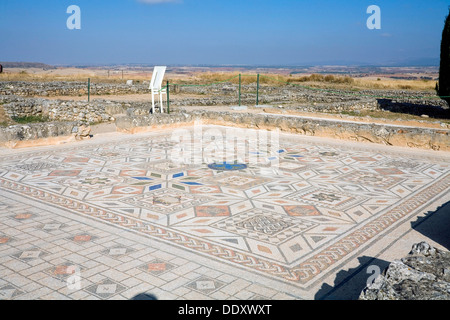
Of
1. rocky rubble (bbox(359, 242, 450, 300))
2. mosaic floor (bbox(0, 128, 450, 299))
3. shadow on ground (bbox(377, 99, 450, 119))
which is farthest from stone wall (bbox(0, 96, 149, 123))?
rocky rubble (bbox(359, 242, 450, 300))

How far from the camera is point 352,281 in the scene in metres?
2.79

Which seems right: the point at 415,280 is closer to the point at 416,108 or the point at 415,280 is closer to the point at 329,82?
the point at 416,108

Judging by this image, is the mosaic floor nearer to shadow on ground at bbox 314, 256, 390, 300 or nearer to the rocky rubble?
shadow on ground at bbox 314, 256, 390, 300

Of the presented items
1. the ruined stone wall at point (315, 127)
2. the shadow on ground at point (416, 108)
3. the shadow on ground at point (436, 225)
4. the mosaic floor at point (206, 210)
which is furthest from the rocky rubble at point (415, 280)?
the shadow on ground at point (416, 108)

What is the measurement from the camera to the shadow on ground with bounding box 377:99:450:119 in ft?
46.6

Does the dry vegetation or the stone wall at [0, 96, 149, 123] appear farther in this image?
the dry vegetation

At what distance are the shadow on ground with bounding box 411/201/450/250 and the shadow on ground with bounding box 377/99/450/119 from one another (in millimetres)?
10868

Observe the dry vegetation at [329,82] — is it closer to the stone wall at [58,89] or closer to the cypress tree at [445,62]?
the stone wall at [58,89]

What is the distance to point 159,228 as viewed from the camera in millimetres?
3705

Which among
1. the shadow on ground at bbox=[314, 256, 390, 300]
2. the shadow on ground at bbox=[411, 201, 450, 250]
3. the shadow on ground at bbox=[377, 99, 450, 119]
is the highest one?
the shadow on ground at bbox=[377, 99, 450, 119]

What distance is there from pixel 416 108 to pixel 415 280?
14302 mm

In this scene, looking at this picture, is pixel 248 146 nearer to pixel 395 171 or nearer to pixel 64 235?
pixel 395 171
